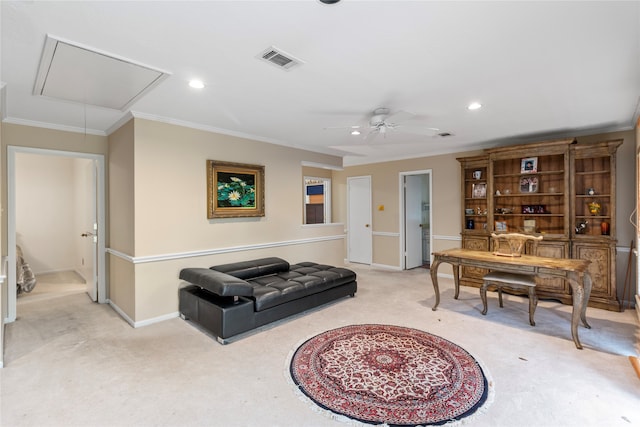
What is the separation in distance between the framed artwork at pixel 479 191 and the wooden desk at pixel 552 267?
1814 millimetres

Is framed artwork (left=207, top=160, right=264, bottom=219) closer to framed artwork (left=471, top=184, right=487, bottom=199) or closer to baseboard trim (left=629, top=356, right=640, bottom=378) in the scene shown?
framed artwork (left=471, top=184, right=487, bottom=199)

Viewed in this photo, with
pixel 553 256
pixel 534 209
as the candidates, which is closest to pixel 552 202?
pixel 534 209

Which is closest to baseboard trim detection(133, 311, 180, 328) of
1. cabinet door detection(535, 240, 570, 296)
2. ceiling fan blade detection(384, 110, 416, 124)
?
ceiling fan blade detection(384, 110, 416, 124)

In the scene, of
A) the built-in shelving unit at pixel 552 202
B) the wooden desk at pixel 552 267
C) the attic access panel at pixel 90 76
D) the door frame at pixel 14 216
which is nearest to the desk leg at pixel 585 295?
the wooden desk at pixel 552 267

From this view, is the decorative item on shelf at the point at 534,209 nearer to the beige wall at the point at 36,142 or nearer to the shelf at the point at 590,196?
the shelf at the point at 590,196

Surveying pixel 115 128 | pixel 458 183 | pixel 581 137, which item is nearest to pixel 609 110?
pixel 581 137

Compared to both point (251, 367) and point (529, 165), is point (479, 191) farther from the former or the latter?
point (251, 367)

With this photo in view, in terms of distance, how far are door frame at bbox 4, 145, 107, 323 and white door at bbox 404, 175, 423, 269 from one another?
5325 mm

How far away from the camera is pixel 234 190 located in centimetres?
425

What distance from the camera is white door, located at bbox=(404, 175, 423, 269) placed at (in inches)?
260

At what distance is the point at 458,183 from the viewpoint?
5.69 meters

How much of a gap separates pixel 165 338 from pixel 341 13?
323 centimetres

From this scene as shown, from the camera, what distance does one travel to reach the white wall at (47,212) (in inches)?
233

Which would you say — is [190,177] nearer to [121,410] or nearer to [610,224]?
[121,410]
